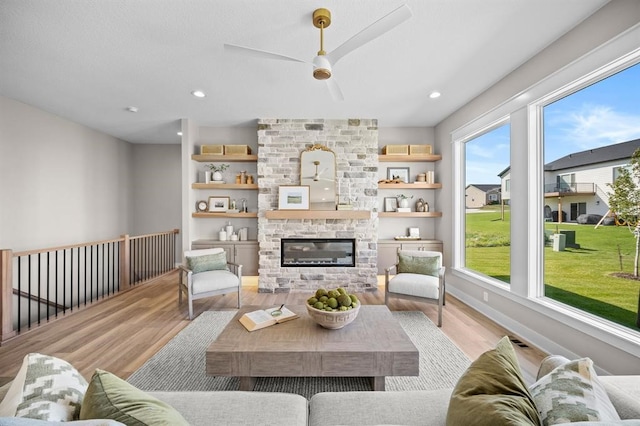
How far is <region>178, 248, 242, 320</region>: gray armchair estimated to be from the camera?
136 inches

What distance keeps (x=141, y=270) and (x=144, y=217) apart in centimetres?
131

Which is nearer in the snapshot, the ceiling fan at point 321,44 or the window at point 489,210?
the ceiling fan at point 321,44

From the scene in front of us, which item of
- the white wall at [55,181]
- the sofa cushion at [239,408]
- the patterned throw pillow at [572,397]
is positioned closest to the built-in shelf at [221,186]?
the white wall at [55,181]

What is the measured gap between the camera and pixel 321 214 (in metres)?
4.66

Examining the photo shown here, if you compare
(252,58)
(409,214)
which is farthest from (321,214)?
(252,58)

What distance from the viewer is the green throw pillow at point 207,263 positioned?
3.76 m

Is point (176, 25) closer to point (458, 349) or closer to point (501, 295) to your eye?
point (458, 349)

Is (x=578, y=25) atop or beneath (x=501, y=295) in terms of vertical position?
atop

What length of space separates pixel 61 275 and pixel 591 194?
7.36 meters

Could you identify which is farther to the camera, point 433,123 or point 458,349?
point 433,123

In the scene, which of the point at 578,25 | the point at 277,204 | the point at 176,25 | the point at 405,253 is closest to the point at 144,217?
the point at 277,204

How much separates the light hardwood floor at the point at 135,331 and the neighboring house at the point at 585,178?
1391 mm

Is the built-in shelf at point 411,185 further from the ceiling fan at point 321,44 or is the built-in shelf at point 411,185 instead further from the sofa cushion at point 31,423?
the sofa cushion at point 31,423

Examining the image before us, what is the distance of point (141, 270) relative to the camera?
19.2ft
